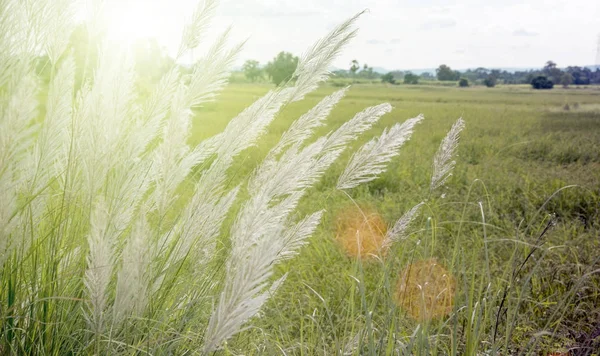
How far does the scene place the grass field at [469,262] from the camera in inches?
65.3

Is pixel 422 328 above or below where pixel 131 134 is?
below

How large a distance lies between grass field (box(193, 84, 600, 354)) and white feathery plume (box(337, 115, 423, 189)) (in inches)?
8.5

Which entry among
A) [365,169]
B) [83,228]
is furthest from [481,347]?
[83,228]

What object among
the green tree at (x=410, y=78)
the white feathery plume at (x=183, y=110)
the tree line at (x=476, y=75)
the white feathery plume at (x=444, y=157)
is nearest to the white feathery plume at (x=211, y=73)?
the white feathery plume at (x=183, y=110)

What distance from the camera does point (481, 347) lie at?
2656 millimetres

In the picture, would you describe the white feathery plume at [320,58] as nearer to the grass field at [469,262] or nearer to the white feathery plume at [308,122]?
the white feathery plume at [308,122]

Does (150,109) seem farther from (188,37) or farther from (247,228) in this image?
(247,228)

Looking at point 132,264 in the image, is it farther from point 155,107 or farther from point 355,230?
point 355,230

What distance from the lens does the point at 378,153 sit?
4.82 feet

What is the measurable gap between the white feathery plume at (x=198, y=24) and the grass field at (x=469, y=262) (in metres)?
0.41

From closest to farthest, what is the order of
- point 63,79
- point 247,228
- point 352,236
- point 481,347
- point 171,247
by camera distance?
point 247,228 < point 63,79 < point 171,247 < point 481,347 < point 352,236

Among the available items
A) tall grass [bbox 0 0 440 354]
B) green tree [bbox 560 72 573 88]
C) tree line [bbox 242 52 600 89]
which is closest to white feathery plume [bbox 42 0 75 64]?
tall grass [bbox 0 0 440 354]

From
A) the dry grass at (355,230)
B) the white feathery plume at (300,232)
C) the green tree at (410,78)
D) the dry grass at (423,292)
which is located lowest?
the dry grass at (355,230)

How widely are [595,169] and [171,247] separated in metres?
8.22
